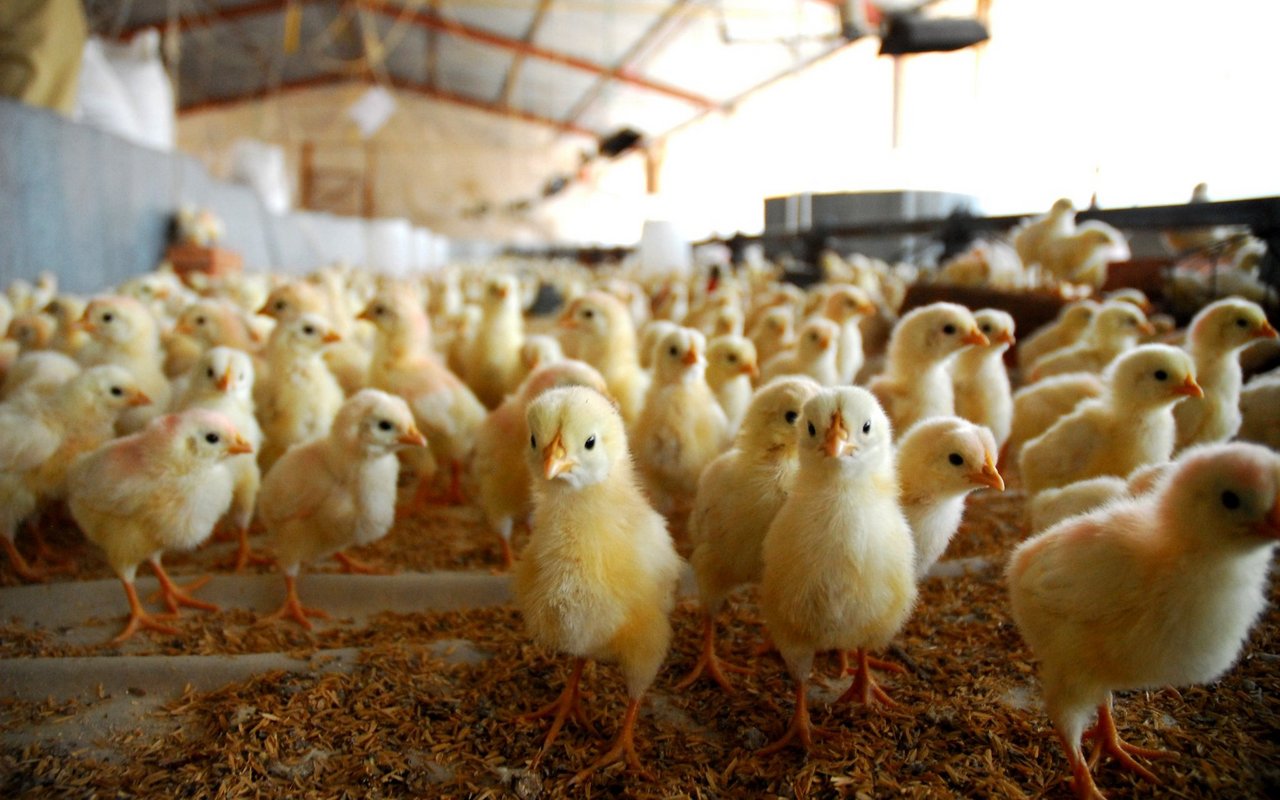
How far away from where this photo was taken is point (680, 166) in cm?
2183

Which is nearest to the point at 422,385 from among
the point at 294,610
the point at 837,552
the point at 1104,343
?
the point at 294,610

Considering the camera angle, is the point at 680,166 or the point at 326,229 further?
the point at 680,166

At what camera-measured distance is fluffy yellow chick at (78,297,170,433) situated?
135 inches

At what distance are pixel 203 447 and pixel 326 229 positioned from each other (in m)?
14.8

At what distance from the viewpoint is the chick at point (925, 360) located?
9.26 feet

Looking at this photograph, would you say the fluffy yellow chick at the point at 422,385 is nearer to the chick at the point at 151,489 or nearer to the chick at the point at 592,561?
the chick at the point at 151,489

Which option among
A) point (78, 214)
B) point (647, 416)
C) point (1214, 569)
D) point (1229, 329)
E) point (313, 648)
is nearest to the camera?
point (1214, 569)

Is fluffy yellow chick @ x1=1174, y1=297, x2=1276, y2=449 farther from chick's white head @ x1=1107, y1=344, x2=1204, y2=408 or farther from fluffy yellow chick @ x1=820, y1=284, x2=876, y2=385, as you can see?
fluffy yellow chick @ x1=820, y1=284, x2=876, y2=385

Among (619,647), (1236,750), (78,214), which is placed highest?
(78,214)

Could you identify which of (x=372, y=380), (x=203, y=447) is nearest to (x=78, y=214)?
(x=372, y=380)

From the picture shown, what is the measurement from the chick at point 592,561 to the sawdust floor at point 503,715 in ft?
0.57

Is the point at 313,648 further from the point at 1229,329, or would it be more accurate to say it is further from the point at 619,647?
the point at 1229,329

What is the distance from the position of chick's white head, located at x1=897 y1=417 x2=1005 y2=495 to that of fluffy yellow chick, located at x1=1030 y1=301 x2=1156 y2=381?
178cm

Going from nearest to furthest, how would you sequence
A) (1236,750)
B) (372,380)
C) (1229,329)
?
(1236,750), (1229,329), (372,380)
